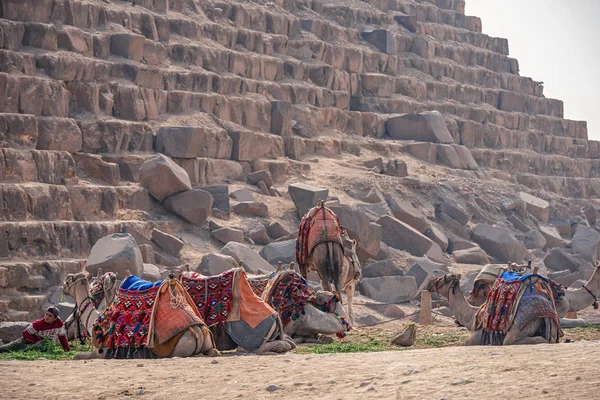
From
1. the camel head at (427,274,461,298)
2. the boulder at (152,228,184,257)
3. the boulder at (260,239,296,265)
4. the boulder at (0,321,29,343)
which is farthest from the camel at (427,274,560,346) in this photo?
the boulder at (152,228,184,257)

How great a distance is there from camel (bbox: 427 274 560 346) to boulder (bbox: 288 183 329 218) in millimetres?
14243

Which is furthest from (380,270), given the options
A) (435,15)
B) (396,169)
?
(435,15)

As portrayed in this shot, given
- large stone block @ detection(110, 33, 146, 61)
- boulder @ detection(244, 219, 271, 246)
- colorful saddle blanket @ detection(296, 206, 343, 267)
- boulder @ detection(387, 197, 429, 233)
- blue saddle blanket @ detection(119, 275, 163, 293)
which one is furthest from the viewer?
boulder @ detection(387, 197, 429, 233)

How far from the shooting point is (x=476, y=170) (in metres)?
42.6

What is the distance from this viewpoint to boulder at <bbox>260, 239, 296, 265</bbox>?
26.8 metres

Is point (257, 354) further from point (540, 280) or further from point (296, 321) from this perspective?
point (540, 280)

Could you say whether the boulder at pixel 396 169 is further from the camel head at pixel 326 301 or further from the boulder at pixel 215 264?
the camel head at pixel 326 301

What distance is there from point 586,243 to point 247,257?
52.1ft

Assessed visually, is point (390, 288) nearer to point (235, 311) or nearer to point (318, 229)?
point (318, 229)

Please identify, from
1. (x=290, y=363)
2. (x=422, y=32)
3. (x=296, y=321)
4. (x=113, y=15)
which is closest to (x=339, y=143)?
(x=113, y=15)

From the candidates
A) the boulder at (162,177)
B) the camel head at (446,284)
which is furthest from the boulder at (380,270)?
the camel head at (446,284)

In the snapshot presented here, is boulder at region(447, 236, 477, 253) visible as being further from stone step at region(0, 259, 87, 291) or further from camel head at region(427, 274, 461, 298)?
camel head at region(427, 274, 461, 298)

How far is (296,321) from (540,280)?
323 centimetres

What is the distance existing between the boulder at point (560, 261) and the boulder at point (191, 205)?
10.5 meters
